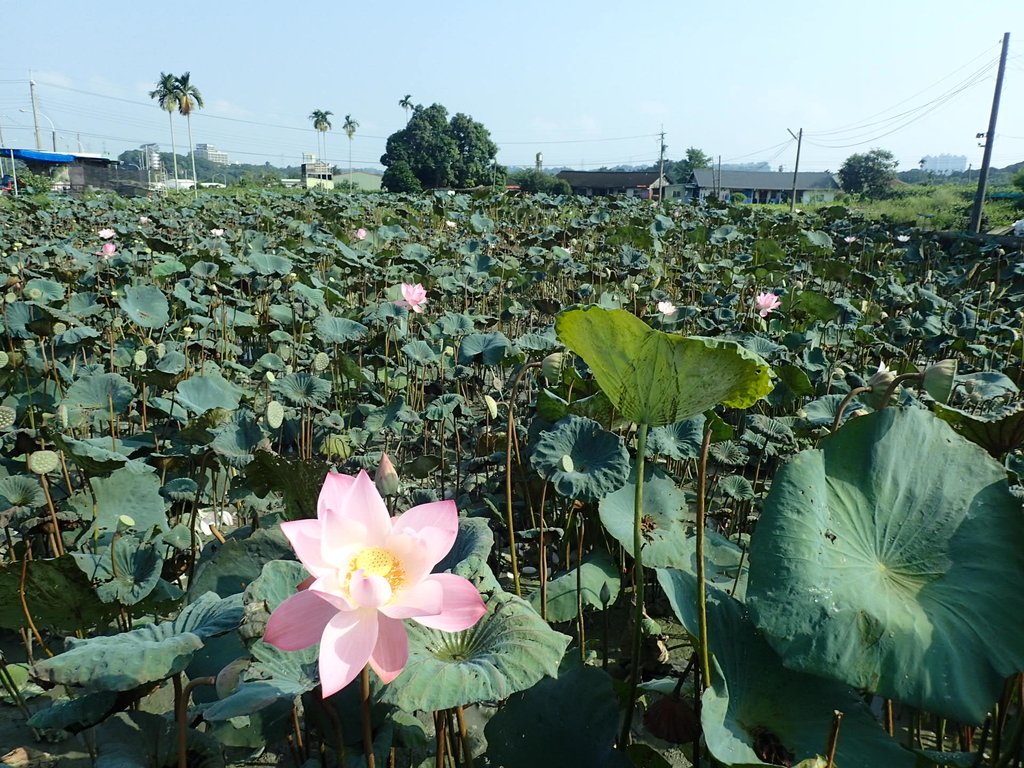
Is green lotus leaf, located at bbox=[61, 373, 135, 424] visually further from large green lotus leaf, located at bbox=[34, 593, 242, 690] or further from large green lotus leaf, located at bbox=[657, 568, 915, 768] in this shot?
large green lotus leaf, located at bbox=[657, 568, 915, 768]

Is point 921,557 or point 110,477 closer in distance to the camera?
point 921,557

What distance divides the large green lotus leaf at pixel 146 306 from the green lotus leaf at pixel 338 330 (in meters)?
0.99

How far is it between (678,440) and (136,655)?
62.9 inches

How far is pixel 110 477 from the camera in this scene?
2.03 m

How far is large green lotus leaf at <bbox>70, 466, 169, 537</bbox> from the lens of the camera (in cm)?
200

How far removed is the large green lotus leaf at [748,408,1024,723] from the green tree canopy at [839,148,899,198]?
2391 inches

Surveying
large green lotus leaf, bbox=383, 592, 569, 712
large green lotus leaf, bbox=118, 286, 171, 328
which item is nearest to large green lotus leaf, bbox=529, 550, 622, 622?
large green lotus leaf, bbox=383, 592, 569, 712

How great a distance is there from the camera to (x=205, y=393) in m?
2.48

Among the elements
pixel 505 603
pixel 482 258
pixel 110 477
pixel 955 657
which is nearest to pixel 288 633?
pixel 505 603

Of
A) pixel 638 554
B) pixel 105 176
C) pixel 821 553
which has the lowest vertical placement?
pixel 638 554

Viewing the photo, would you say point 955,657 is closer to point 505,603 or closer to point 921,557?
point 921,557

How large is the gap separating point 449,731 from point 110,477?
1.29 meters

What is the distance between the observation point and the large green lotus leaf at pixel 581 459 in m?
1.43

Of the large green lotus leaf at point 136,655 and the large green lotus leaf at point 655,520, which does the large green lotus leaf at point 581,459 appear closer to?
the large green lotus leaf at point 655,520
